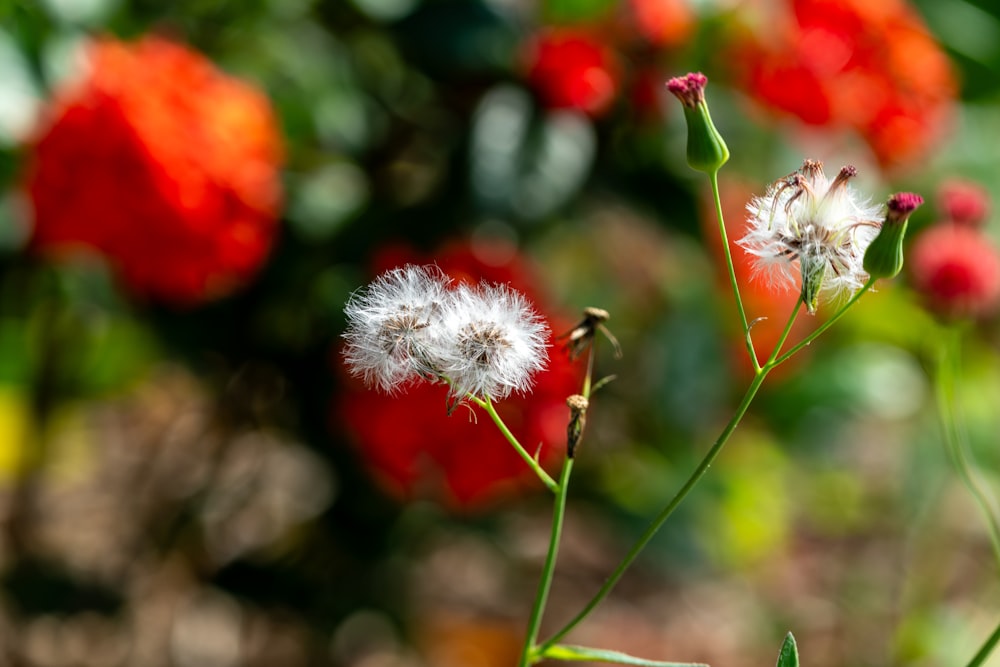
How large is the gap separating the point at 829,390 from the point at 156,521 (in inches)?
37.7

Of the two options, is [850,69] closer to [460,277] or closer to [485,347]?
[460,277]

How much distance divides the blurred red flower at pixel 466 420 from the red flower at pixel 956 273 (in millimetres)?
303

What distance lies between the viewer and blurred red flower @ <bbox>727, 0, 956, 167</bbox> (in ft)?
3.58

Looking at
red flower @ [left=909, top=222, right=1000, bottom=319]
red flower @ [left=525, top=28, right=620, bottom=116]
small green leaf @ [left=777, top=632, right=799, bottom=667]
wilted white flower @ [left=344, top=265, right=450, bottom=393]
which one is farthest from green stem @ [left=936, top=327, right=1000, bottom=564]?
red flower @ [left=525, top=28, right=620, bottom=116]

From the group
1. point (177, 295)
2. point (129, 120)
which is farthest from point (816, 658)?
point (129, 120)

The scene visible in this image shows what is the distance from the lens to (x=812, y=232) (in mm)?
452

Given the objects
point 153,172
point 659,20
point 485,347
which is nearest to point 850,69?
point 659,20

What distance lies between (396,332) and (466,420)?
54 centimetres

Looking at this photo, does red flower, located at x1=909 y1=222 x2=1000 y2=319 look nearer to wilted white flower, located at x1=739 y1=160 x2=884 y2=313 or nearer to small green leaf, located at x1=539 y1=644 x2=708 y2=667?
wilted white flower, located at x1=739 y1=160 x2=884 y2=313

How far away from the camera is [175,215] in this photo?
37.4 inches

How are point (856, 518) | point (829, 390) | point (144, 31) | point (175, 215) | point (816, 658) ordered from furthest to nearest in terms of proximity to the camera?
point (856, 518) → point (816, 658) → point (829, 390) → point (144, 31) → point (175, 215)

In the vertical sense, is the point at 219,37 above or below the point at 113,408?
above

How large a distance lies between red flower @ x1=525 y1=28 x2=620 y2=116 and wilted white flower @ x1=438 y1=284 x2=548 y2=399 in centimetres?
64

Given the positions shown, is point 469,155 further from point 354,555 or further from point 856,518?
point 856,518
